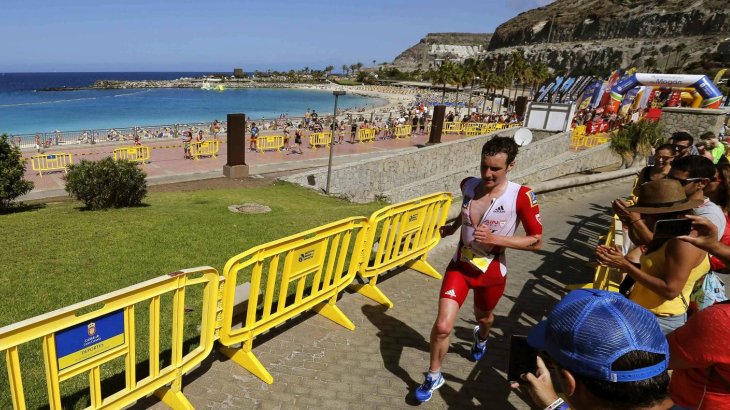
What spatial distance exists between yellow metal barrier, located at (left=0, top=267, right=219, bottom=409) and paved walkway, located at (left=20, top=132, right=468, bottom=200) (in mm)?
11965

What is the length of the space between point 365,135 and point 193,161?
11.3 meters

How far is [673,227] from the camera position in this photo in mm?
2621

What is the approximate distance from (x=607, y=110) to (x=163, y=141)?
3519cm

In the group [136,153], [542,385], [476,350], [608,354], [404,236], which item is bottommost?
[136,153]

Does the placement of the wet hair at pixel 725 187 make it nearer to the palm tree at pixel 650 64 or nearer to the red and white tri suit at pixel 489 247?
the red and white tri suit at pixel 489 247

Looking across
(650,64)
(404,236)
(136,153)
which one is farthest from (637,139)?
(650,64)

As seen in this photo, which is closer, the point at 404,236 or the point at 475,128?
the point at 404,236

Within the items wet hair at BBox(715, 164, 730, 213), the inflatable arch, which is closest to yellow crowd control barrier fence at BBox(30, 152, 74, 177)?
wet hair at BBox(715, 164, 730, 213)

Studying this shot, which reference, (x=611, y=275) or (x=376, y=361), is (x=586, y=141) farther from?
(x=376, y=361)

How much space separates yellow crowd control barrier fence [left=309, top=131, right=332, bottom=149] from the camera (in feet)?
76.6

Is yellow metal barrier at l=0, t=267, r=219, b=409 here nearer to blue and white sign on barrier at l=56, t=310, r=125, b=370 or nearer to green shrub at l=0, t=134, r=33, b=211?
blue and white sign on barrier at l=56, t=310, r=125, b=370

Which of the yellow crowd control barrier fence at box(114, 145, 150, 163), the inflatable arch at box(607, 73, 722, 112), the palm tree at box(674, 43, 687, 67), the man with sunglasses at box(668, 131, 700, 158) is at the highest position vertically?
the palm tree at box(674, 43, 687, 67)

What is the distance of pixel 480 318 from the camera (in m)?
3.95

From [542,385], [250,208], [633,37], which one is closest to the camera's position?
[542,385]
